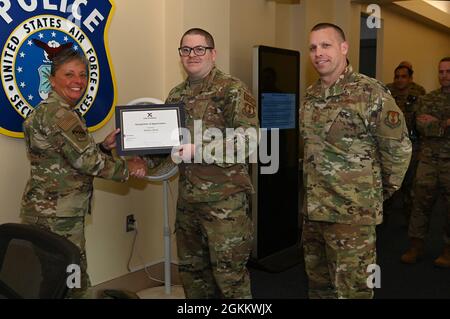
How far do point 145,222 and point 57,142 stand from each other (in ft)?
4.26

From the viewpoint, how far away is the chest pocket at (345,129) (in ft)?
6.75

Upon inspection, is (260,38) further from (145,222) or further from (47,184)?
(47,184)

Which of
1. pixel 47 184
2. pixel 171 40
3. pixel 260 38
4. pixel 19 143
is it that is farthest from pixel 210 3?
pixel 47 184

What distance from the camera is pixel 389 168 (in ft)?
6.86

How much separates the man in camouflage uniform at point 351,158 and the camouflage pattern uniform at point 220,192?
350 millimetres

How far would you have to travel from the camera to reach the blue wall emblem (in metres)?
2.35

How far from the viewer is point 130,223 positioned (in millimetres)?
3086

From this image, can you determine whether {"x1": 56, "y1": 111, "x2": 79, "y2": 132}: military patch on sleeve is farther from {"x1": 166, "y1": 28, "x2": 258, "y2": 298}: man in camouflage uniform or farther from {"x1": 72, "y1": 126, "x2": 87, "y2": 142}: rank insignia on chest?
{"x1": 166, "y1": 28, "x2": 258, "y2": 298}: man in camouflage uniform

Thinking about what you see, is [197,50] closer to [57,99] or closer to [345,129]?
[57,99]

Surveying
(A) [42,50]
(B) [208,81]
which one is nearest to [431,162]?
(B) [208,81]

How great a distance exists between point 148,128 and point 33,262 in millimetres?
1211
